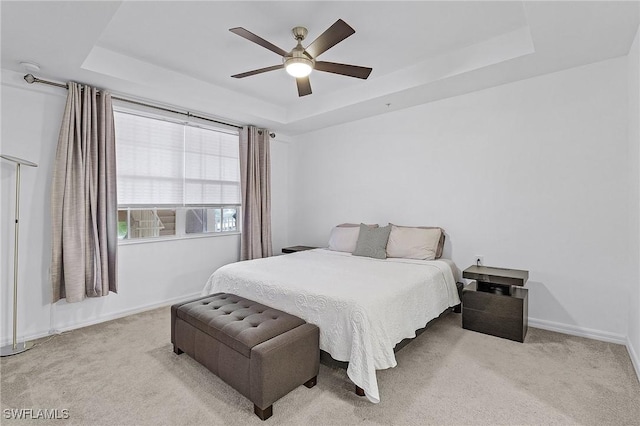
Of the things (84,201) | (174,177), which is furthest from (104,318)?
(174,177)

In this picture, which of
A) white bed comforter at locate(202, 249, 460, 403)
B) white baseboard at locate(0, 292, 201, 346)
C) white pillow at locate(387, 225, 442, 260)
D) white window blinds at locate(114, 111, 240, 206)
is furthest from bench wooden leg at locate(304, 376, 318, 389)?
white window blinds at locate(114, 111, 240, 206)

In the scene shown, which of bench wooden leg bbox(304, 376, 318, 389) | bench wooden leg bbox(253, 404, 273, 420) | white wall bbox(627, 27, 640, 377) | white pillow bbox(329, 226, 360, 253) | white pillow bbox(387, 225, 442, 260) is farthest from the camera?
white pillow bbox(329, 226, 360, 253)

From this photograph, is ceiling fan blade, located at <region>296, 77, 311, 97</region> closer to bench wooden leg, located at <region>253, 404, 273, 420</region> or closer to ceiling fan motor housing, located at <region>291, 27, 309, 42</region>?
ceiling fan motor housing, located at <region>291, 27, 309, 42</region>

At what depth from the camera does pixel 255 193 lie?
484 centimetres

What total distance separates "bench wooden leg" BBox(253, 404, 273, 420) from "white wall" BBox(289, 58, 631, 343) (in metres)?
2.71

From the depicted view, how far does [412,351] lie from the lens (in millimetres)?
2658

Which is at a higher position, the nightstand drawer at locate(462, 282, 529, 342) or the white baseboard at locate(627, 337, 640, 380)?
the nightstand drawer at locate(462, 282, 529, 342)

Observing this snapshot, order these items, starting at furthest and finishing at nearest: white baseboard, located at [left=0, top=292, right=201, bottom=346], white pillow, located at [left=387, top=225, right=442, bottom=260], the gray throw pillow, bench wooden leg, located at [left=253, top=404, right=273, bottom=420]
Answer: the gray throw pillow → white pillow, located at [left=387, top=225, right=442, bottom=260] → white baseboard, located at [left=0, top=292, right=201, bottom=346] → bench wooden leg, located at [left=253, top=404, right=273, bottom=420]

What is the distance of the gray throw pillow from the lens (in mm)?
3758

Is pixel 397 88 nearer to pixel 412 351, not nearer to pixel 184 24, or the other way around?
pixel 184 24

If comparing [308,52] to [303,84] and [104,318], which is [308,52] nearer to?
[303,84]

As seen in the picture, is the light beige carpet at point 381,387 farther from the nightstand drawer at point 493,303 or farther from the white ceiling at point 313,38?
the white ceiling at point 313,38

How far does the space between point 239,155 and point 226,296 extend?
2.56 meters

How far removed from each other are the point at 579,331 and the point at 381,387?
216 cm
